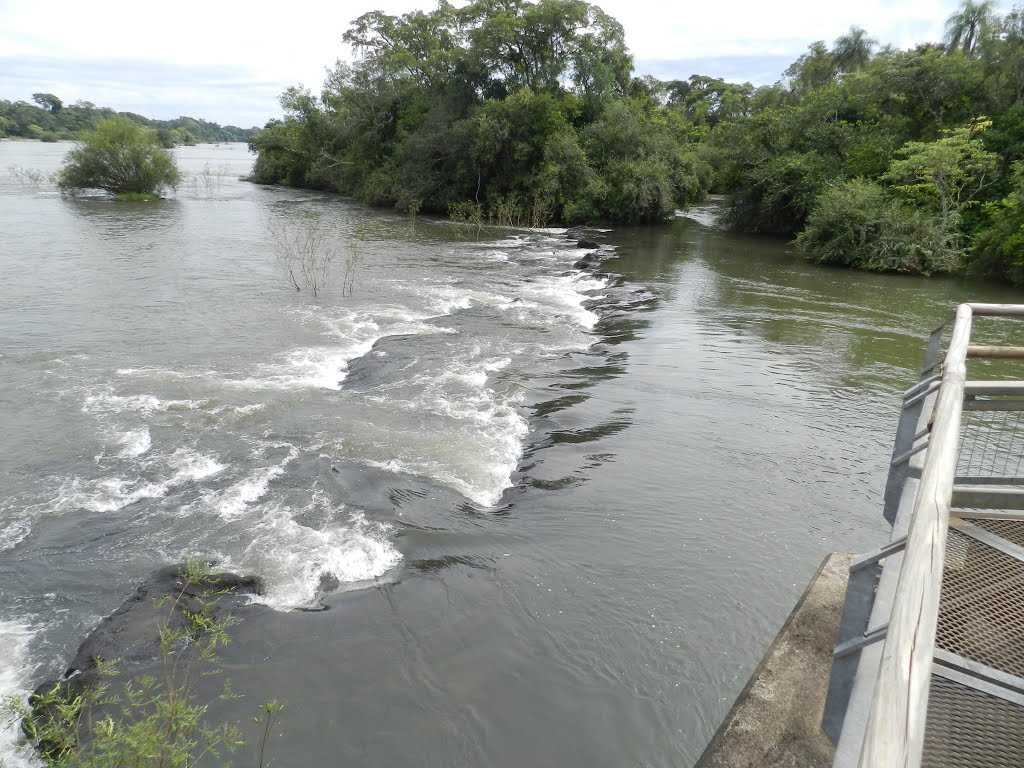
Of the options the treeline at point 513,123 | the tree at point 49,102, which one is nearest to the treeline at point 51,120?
the tree at point 49,102

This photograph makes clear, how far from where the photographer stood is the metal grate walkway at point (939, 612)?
49.1 inches

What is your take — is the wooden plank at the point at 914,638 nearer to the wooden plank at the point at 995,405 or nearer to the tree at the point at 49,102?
the wooden plank at the point at 995,405

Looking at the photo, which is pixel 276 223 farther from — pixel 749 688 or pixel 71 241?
pixel 749 688

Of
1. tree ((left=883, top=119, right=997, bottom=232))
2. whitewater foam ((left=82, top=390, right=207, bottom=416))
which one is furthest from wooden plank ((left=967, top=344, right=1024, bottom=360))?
tree ((left=883, top=119, right=997, bottom=232))

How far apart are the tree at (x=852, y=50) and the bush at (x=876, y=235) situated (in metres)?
36.9

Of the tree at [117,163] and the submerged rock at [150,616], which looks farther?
the tree at [117,163]

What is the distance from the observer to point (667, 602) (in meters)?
6.01

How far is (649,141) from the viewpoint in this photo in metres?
34.6

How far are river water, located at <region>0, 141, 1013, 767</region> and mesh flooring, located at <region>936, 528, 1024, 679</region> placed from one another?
91.7 inches

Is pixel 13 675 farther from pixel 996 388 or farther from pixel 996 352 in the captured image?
pixel 996 352

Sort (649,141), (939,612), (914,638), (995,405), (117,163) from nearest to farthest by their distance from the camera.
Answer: (914,638) < (939,612) < (995,405) < (649,141) < (117,163)

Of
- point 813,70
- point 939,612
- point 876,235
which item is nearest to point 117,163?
point 876,235

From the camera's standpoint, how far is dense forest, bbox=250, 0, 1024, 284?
2348 cm

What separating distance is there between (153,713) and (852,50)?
6457 centimetres
